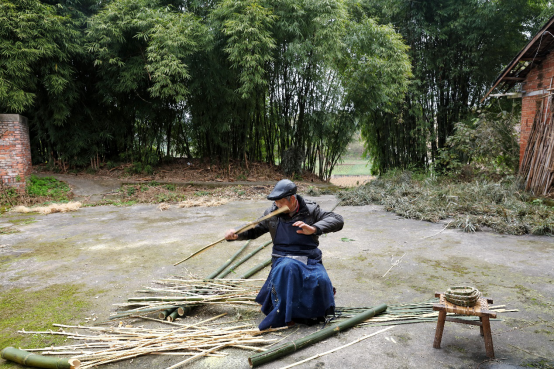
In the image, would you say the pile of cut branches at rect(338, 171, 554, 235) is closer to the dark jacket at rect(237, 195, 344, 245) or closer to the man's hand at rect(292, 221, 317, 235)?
the dark jacket at rect(237, 195, 344, 245)

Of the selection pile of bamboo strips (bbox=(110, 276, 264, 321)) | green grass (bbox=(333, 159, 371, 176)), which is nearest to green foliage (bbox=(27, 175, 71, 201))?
pile of bamboo strips (bbox=(110, 276, 264, 321))

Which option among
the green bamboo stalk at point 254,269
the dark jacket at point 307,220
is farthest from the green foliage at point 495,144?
the dark jacket at point 307,220

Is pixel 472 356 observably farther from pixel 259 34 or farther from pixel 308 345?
pixel 259 34

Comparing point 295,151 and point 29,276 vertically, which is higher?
point 295,151

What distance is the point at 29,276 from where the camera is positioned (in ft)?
11.7

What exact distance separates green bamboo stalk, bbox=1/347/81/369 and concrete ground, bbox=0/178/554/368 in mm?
318

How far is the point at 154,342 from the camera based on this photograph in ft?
7.32

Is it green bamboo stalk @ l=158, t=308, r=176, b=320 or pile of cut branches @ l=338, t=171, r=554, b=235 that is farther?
pile of cut branches @ l=338, t=171, r=554, b=235

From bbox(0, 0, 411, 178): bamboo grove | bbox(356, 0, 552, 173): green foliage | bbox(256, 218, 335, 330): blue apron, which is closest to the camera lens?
bbox(256, 218, 335, 330): blue apron

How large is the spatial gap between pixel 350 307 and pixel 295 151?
27.9 feet

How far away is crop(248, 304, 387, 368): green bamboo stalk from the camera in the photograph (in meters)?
2.04

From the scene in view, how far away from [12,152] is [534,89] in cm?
1104

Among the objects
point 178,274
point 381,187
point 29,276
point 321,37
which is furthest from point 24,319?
point 321,37

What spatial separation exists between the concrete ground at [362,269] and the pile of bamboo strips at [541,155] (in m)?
2.60
